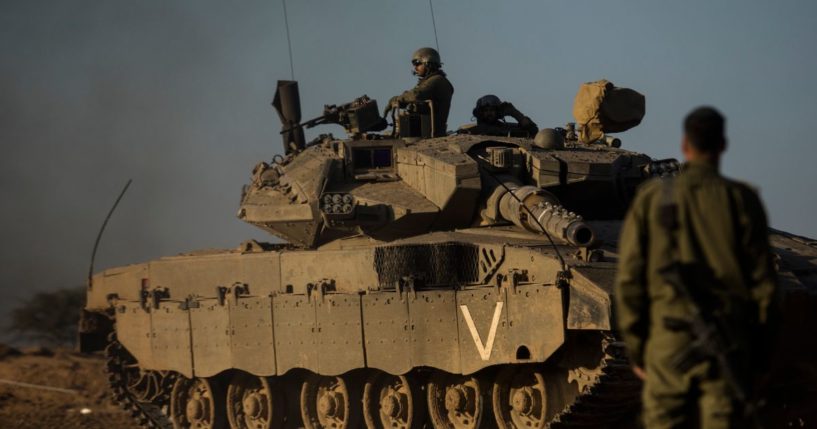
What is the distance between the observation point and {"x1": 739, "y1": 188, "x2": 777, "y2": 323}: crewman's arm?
A: 6.09 metres

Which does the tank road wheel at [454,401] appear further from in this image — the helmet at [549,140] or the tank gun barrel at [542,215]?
the helmet at [549,140]

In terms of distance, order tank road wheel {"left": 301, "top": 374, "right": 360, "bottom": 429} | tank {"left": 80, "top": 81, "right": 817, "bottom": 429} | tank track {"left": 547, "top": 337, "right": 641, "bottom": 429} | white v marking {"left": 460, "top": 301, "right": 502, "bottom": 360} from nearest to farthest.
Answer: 1. tank track {"left": 547, "top": 337, "right": 641, "bottom": 429}
2. tank {"left": 80, "top": 81, "right": 817, "bottom": 429}
3. white v marking {"left": 460, "top": 301, "right": 502, "bottom": 360}
4. tank road wheel {"left": 301, "top": 374, "right": 360, "bottom": 429}

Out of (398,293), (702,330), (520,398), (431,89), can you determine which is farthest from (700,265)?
(431,89)

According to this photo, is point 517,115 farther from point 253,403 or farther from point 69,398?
point 69,398

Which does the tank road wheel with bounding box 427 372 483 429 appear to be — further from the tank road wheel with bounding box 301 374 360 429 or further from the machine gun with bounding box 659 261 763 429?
the machine gun with bounding box 659 261 763 429

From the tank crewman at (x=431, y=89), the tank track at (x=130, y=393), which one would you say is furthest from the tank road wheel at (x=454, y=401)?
the tank track at (x=130, y=393)

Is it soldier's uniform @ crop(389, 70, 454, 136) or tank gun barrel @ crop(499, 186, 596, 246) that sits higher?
soldier's uniform @ crop(389, 70, 454, 136)

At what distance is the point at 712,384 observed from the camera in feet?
19.7

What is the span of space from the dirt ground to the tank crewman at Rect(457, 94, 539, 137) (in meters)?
5.23

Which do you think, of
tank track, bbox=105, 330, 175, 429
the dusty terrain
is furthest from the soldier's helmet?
the dusty terrain

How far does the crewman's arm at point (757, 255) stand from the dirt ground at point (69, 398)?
7.59 metres

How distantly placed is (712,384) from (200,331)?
11.7 m

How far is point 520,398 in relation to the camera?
13977mm

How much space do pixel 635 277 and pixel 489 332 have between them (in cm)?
719
